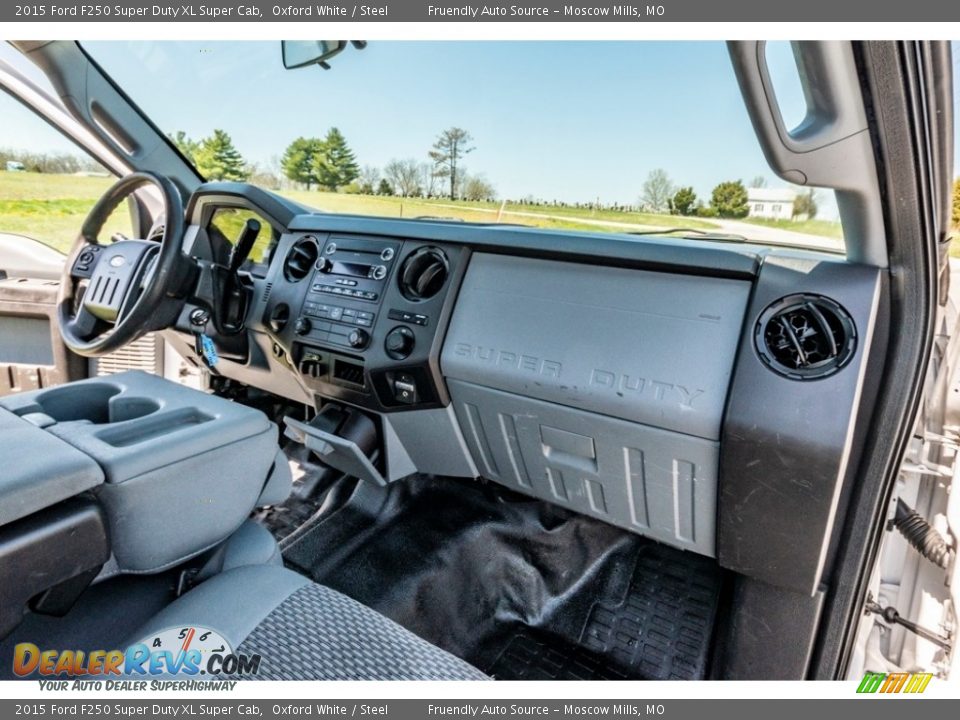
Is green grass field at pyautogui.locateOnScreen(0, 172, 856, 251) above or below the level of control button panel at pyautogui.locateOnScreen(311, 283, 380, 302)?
above

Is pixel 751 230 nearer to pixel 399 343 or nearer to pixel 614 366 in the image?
pixel 614 366

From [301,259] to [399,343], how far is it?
2.10 feet

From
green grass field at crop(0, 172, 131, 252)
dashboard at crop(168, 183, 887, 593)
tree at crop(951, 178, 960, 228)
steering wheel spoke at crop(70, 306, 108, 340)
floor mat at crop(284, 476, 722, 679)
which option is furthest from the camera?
green grass field at crop(0, 172, 131, 252)

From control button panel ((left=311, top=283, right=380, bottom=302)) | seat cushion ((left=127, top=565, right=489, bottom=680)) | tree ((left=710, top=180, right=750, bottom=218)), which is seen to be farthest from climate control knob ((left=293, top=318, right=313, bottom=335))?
tree ((left=710, top=180, right=750, bottom=218))

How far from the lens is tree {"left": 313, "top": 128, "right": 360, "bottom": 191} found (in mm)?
2611

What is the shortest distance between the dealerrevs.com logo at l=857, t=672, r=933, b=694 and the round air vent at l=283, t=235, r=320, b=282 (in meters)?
1.91

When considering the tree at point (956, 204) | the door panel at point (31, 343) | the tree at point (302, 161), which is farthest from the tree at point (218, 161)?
the tree at point (956, 204)

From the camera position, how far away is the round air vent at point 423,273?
5.52ft

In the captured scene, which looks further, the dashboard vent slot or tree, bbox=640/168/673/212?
the dashboard vent slot

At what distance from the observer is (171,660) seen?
0.91m

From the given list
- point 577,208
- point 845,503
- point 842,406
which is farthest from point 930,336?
point 577,208

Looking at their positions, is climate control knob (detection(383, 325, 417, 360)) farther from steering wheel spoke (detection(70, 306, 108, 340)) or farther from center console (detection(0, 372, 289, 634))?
steering wheel spoke (detection(70, 306, 108, 340))

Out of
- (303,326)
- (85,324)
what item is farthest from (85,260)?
(303,326)

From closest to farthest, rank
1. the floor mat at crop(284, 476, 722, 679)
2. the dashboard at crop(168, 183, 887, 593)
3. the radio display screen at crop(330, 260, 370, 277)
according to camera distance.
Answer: the dashboard at crop(168, 183, 887, 593)
the floor mat at crop(284, 476, 722, 679)
the radio display screen at crop(330, 260, 370, 277)
